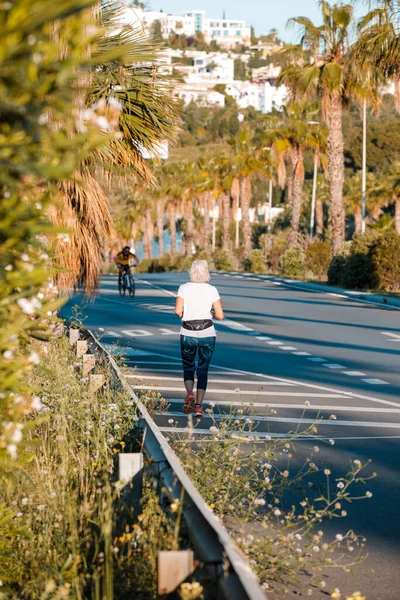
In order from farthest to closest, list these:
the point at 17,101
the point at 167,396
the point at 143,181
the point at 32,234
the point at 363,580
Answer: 1. the point at 143,181
2. the point at 167,396
3. the point at 363,580
4. the point at 32,234
5. the point at 17,101

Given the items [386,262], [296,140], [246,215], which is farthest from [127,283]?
[246,215]

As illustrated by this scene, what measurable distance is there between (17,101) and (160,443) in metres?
3.23

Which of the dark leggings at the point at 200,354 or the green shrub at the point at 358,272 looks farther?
the green shrub at the point at 358,272

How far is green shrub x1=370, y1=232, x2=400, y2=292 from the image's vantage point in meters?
36.3

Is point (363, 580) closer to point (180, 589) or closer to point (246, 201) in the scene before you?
point (180, 589)

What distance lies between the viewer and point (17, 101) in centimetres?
355

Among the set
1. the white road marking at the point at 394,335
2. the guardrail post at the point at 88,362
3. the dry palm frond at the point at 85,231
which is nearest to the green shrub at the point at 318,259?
the white road marking at the point at 394,335

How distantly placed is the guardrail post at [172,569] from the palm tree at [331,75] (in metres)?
38.5

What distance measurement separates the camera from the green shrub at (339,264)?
40.0m

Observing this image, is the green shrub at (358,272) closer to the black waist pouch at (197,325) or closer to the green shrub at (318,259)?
the green shrub at (318,259)

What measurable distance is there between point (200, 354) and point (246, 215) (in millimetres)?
60941

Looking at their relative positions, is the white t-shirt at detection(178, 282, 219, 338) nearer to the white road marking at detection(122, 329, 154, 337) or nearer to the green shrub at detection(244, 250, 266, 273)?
the white road marking at detection(122, 329, 154, 337)

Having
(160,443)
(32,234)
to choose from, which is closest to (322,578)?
(160,443)

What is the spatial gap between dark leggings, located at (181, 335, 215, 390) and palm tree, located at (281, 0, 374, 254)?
1214 inches
